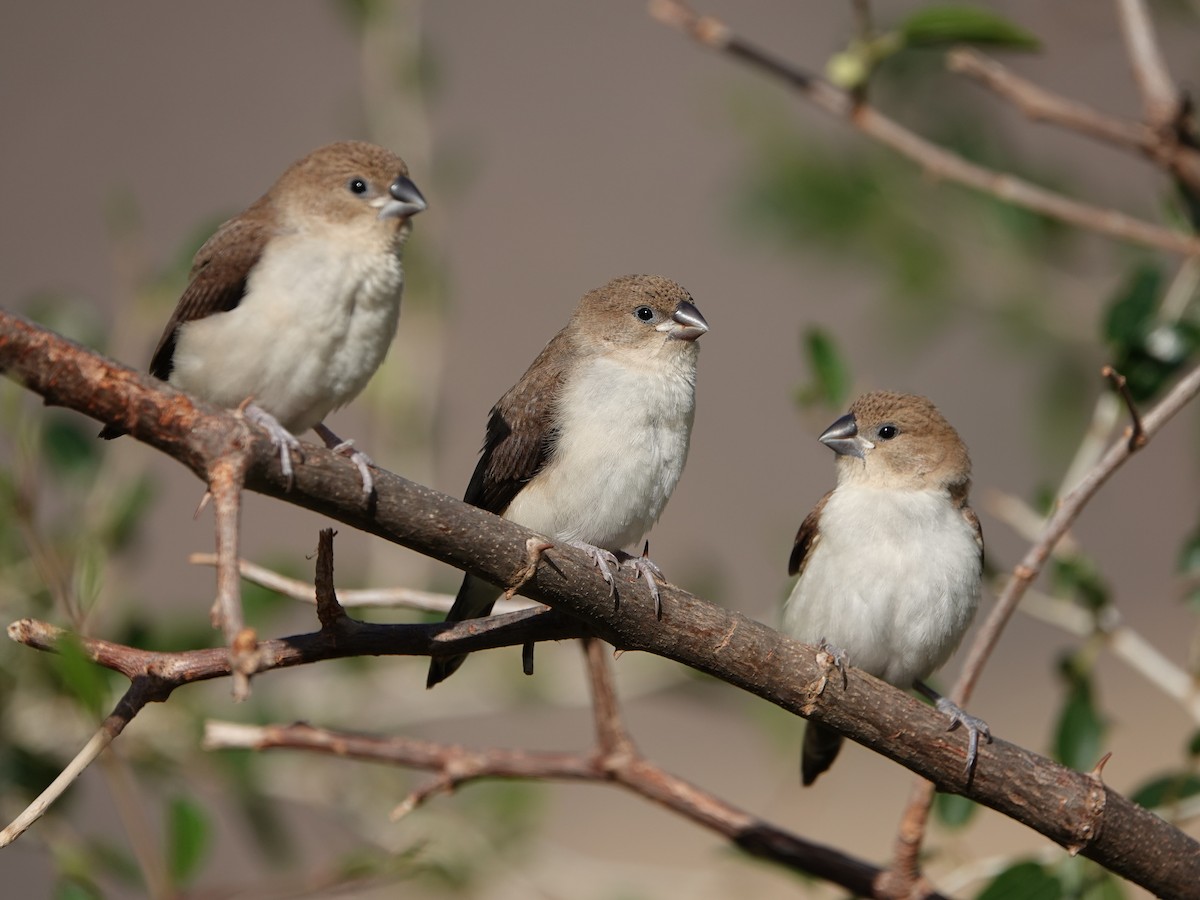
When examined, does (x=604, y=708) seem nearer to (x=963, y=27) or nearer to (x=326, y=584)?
(x=326, y=584)

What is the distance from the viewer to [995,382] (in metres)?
10.9

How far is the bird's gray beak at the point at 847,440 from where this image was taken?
4.26 m

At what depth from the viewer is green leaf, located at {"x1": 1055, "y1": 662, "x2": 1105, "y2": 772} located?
3.49m

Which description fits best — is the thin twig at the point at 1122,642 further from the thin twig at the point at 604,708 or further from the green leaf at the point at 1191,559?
the thin twig at the point at 604,708

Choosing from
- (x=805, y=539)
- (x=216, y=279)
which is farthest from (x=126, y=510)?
(x=805, y=539)

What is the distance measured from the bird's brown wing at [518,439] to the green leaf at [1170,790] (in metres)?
1.71

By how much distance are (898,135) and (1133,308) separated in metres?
0.75

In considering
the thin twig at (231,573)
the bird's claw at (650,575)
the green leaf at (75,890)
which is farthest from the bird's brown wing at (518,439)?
the thin twig at (231,573)

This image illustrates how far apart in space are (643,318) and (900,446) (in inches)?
36.5

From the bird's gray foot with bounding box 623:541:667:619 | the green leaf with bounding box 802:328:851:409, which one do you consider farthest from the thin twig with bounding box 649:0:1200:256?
the bird's gray foot with bounding box 623:541:667:619

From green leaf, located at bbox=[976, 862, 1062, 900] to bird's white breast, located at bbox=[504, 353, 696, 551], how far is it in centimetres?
121

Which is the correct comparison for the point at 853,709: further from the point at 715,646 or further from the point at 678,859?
the point at 678,859

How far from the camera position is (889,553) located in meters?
4.05

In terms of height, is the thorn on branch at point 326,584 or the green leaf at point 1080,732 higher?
the green leaf at point 1080,732
